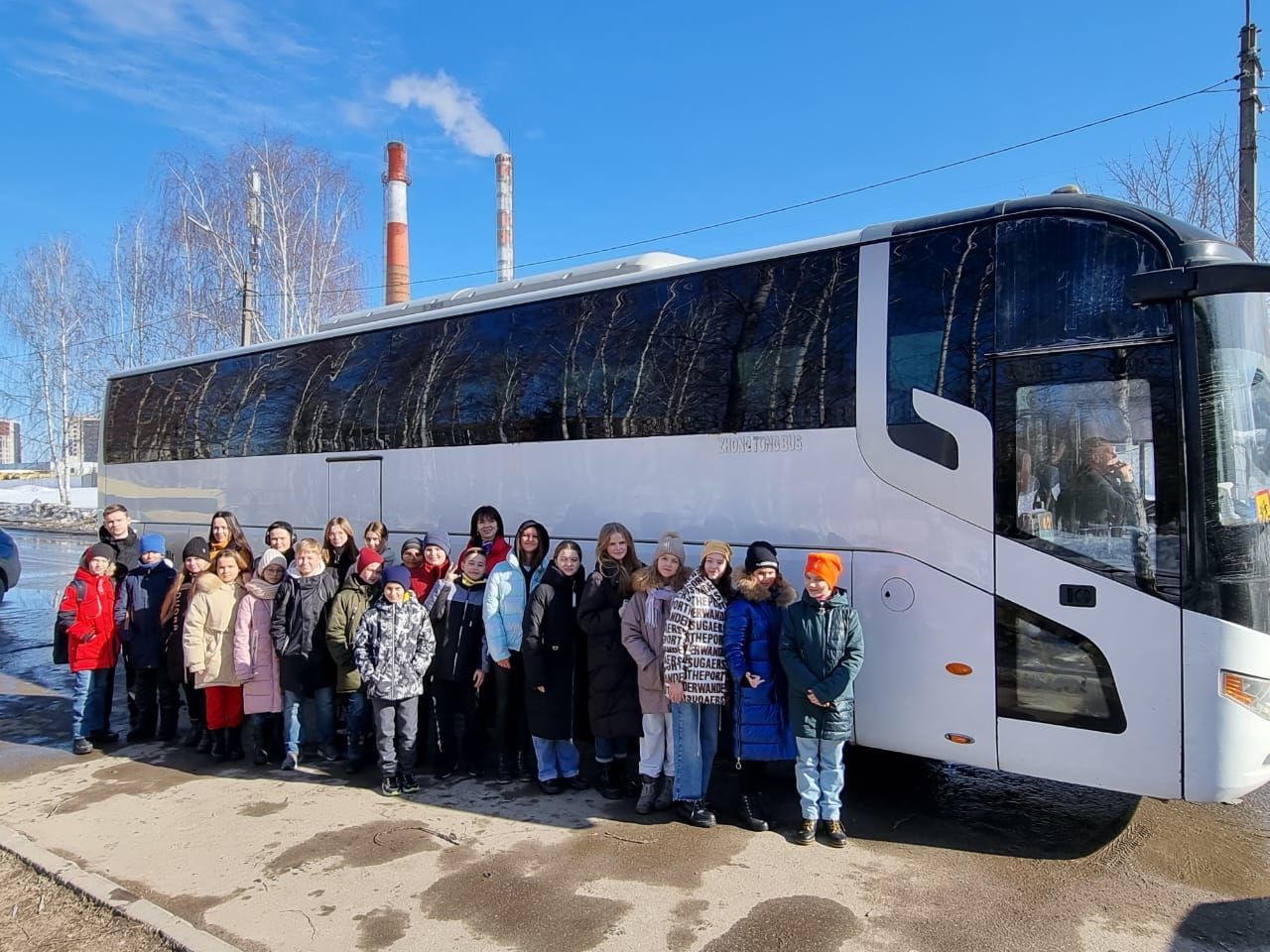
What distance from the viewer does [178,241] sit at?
1262 inches

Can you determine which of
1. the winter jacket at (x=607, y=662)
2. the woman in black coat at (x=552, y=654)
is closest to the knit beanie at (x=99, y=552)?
the woman in black coat at (x=552, y=654)

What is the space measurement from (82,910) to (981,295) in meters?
5.74

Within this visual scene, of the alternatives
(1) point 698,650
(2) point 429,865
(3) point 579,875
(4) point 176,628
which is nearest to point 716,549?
(1) point 698,650

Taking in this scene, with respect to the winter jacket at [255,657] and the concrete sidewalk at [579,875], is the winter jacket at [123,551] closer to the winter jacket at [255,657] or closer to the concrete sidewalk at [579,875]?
the winter jacket at [255,657]

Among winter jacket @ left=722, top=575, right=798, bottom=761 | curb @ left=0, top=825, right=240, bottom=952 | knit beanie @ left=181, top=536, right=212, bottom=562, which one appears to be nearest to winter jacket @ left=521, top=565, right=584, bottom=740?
winter jacket @ left=722, top=575, right=798, bottom=761

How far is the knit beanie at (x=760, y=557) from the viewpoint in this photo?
4.83 meters

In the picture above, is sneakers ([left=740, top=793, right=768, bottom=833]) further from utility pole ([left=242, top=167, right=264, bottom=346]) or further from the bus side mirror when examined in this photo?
utility pole ([left=242, top=167, right=264, bottom=346])

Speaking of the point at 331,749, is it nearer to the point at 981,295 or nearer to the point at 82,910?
the point at 82,910

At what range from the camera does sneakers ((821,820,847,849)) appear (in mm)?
4656

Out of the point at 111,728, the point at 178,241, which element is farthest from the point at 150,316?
the point at 111,728

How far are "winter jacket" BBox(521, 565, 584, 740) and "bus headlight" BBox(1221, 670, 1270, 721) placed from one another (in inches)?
141

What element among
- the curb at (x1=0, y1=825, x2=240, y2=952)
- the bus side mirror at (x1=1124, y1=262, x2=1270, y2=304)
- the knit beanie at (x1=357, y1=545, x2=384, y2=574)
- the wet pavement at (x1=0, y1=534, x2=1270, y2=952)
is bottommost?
the wet pavement at (x1=0, y1=534, x2=1270, y2=952)

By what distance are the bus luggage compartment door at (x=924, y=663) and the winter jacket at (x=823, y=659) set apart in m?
0.29

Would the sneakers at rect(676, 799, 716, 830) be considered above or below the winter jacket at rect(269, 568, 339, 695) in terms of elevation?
below
